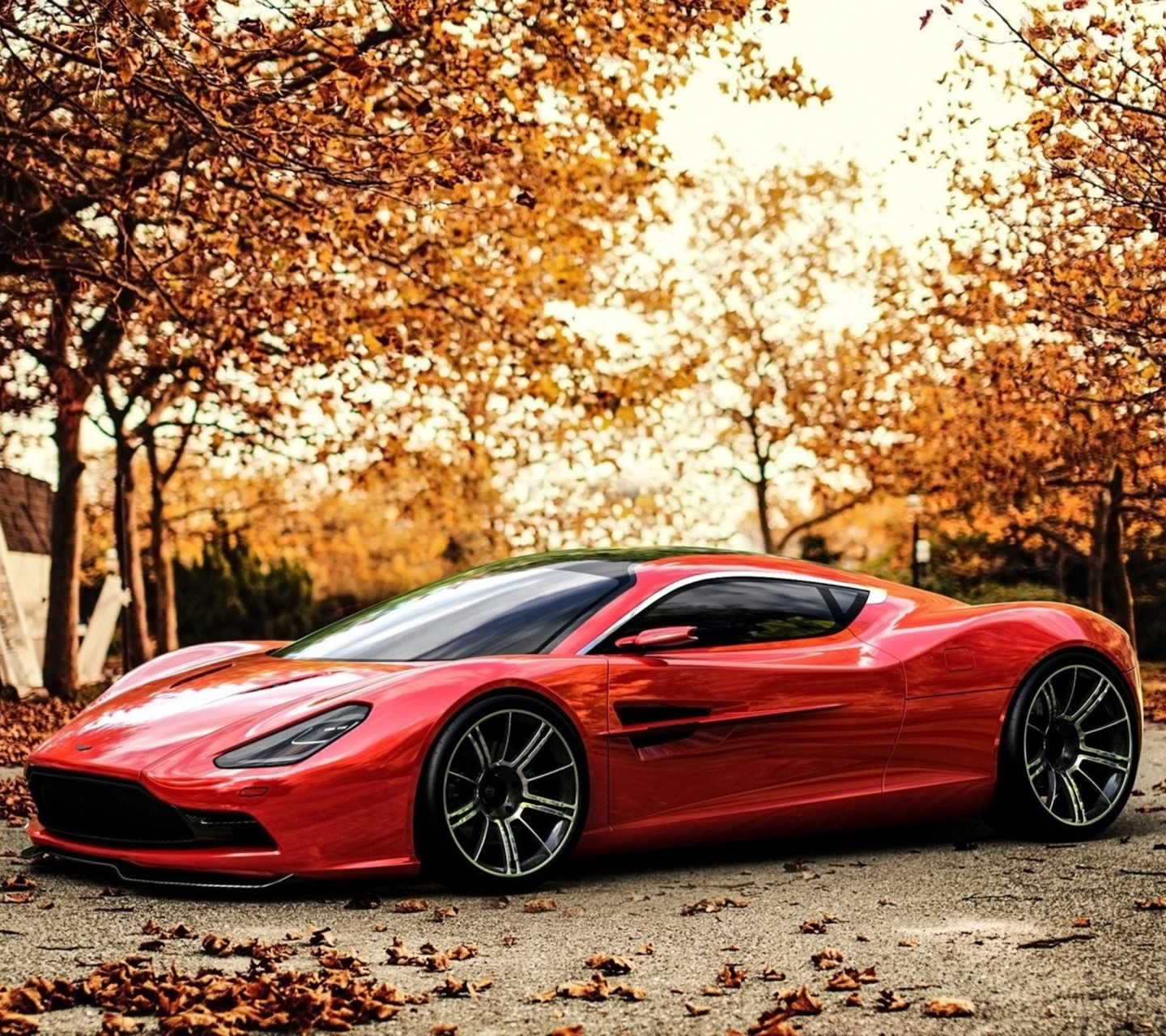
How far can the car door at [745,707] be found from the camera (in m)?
6.33

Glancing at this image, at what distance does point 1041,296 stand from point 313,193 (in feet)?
22.4

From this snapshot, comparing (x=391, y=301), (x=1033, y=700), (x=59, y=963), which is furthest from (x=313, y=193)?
(x=59, y=963)

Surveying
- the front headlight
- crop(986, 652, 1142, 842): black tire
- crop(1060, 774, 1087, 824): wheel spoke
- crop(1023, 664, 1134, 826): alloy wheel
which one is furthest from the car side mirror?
crop(1060, 774, 1087, 824): wheel spoke

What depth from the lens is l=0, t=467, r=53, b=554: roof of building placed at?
4849cm

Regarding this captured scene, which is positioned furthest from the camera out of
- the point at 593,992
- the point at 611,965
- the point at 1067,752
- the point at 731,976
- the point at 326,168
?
the point at 326,168

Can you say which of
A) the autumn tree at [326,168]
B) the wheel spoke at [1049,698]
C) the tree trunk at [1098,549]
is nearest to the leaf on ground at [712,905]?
the wheel spoke at [1049,698]

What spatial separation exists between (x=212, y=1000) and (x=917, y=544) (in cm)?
2793

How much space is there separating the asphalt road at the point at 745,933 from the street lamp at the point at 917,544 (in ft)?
75.7

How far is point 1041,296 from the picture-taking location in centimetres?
1466

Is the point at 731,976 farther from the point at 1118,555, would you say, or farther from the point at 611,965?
the point at 1118,555

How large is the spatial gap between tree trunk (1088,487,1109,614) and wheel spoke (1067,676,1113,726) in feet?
69.8

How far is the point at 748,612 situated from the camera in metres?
6.93

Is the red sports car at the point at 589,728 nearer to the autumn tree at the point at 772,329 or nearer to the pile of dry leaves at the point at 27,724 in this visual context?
the pile of dry leaves at the point at 27,724

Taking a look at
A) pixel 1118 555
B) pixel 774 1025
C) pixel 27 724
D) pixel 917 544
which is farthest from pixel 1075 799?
pixel 917 544
